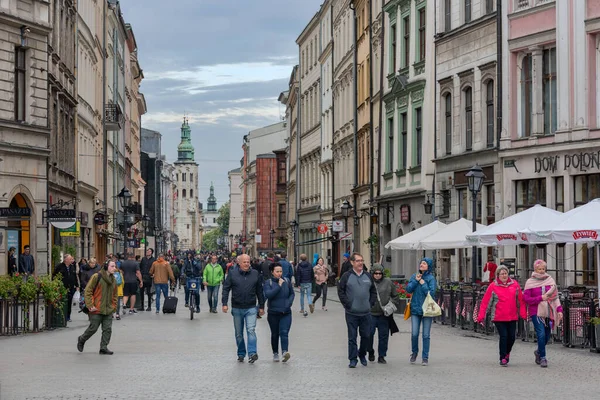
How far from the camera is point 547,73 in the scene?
35281 millimetres

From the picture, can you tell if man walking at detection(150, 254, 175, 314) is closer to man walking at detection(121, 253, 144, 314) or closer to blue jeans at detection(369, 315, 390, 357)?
man walking at detection(121, 253, 144, 314)

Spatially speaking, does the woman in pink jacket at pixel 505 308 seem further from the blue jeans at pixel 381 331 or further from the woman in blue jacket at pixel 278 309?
the woman in blue jacket at pixel 278 309

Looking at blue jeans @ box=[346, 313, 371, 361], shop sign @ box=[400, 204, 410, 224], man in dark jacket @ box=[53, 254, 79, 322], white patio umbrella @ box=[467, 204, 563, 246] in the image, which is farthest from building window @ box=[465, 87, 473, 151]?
blue jeans @ box=[346, 313, 371, 361]

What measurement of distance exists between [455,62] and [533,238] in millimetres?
17343

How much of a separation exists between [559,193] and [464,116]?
7.02 metres

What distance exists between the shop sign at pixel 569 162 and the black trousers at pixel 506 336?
14.1 metres

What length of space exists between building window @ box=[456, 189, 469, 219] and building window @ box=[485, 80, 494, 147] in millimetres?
2425

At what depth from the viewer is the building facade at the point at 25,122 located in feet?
124

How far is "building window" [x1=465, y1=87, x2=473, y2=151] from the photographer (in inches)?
1581

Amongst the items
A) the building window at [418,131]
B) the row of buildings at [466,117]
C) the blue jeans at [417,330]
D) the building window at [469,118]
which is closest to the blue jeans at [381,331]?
the blue jeans at [417,330]

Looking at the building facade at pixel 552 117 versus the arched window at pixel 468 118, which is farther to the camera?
the arched window at pixel 468 118

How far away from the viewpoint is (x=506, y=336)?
1903 cm

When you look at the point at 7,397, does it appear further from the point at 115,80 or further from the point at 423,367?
the point at 115,80

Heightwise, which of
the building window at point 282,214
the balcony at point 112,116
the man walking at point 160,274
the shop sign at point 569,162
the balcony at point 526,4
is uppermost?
the balcony at point 112,116
